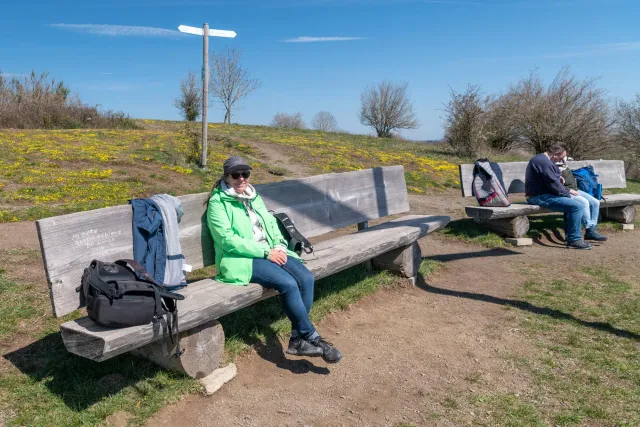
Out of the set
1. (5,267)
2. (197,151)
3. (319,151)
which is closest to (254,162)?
(197,151)

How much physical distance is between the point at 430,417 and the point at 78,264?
2.17m

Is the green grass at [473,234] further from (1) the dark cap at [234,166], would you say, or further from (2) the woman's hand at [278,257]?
(1) the dark cap at [234,166]

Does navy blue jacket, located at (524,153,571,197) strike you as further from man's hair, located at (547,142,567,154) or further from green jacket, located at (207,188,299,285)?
green jacket, located at (207,188,299,285)

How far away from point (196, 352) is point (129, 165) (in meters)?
9.03

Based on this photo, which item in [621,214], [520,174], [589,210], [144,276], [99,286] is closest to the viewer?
[99,286]

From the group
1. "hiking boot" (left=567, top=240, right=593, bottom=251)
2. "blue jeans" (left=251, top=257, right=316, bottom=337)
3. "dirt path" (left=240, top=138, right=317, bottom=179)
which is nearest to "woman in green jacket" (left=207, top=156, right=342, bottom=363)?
"blue jeans" (left=251, top=257, right=316, bottom=337)

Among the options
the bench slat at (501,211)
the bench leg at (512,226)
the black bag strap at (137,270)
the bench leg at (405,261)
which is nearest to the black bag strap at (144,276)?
the black bag strap at (137,270)

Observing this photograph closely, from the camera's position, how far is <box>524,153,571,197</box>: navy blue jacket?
7.16m

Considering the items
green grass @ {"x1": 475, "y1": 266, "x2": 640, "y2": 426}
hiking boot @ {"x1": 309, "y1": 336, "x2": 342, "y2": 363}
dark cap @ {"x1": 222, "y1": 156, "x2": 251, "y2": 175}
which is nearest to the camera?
green grass @ {"x1": 475, "y1": 266, "x2": 640, "y2": 426}

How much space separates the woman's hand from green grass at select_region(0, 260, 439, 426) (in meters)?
0.60

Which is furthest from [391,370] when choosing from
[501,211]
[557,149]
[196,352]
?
[557,149]

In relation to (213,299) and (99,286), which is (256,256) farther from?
(99,286)

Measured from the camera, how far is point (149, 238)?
3482mm

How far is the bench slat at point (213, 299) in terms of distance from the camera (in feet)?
8.82
